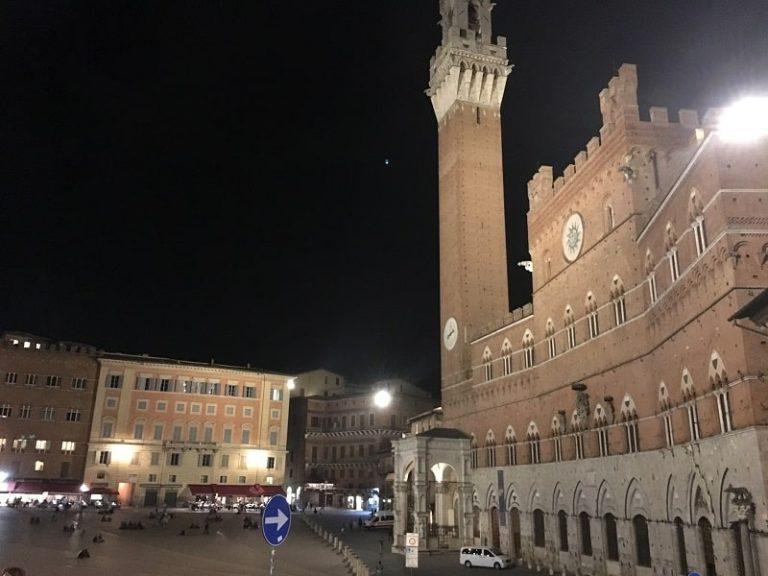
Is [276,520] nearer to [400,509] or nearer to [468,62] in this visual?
[400,509]

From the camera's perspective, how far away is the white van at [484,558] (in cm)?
3117

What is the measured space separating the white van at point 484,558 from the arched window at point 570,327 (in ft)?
36.5

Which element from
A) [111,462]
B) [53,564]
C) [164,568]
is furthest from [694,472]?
[111,462]

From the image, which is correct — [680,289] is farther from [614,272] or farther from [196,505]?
[196,505]

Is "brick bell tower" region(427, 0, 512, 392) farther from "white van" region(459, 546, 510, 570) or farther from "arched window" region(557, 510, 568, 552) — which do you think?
"arched window" region(557, 510, 568, 552)

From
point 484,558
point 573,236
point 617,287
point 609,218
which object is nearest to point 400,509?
point 484,558

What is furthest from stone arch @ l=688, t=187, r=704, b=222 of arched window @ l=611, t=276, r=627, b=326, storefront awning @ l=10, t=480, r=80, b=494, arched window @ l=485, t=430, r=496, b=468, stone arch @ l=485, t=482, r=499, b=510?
storefront awning @ l=10, t=480, r=80, b=494

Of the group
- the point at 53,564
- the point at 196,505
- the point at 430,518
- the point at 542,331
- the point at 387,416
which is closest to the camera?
the point at 53,564

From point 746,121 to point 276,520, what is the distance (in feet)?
50.3

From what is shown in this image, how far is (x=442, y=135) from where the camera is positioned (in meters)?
52.3

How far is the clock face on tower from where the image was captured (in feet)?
146

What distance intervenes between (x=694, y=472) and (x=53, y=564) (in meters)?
24.3

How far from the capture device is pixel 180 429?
67.6 m

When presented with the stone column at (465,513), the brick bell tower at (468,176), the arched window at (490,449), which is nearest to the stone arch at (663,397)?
the arched window at (490,449)
